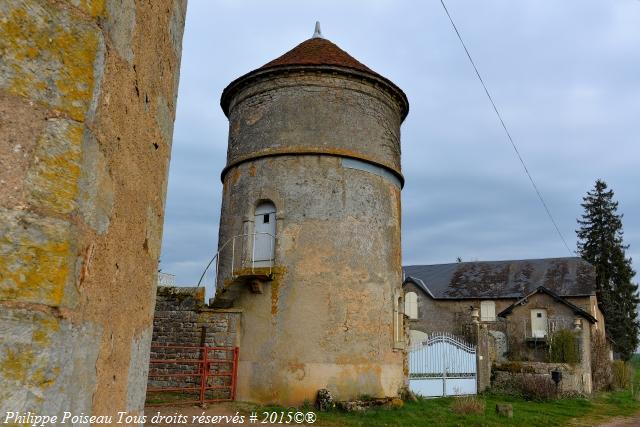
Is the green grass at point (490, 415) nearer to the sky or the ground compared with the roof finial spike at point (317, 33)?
nearer to the ground

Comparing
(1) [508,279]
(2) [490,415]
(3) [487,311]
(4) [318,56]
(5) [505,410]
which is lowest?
(2) [490,415]

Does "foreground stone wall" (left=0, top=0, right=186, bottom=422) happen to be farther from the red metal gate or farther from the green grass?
the red metal gate

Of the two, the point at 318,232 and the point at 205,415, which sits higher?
the point at 318,232

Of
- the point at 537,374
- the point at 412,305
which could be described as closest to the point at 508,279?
the point at 412,305

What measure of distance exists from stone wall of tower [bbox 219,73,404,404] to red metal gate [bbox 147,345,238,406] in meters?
0.31

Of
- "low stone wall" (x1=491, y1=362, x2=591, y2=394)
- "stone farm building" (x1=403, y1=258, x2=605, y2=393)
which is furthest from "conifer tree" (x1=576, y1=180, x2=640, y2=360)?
A: "low stone wall" (x1=491, y1=362, x2=591, y2=394)

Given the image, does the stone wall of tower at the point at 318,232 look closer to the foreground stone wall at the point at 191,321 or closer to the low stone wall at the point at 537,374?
the foreground stone wall at the point at 191,321

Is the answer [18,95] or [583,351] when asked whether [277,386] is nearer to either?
[18,95]

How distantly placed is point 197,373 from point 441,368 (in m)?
9.18

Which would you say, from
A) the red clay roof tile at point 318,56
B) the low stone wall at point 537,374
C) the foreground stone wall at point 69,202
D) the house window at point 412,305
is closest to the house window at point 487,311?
the house window at point 412,305

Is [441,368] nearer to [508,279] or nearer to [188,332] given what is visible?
[188,332]

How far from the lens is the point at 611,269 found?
4188 centimetres

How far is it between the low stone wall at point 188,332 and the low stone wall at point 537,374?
1222 cm

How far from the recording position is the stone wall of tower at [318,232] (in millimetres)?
11367
